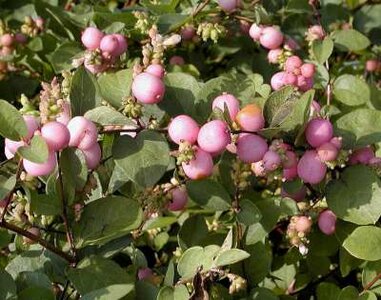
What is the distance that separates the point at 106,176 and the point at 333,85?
2.52 ft

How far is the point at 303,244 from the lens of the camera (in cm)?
140

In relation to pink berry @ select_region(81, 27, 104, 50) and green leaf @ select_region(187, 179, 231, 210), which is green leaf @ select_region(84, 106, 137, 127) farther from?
pink berry @ select_region(81, 27, 104, 50)

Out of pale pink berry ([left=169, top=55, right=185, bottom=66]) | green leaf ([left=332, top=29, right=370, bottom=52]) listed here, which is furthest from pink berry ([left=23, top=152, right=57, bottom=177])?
green leaf ([left=332, top=29, right=370, bottom=52])

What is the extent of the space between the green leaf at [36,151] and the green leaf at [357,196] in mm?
590

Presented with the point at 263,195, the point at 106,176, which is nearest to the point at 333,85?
the point at 263,195

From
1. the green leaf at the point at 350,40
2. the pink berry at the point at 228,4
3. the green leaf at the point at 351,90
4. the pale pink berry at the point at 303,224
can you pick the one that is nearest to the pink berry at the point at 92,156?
the pale pink berry at the point at 303,224

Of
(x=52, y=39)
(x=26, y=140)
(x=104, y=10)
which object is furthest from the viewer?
(x=52, y=39)

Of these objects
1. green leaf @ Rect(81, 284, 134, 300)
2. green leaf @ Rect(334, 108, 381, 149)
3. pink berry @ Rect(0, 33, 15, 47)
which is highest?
green leaf @ Rect(334, 108, 381, 149)

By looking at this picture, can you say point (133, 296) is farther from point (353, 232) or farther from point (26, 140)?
point (353, 232)

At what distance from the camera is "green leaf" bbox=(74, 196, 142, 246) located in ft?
3.82

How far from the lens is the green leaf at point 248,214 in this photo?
1.34 m

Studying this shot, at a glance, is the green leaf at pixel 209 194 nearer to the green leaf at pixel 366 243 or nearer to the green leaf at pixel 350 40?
the green leaf at pixel 366 243

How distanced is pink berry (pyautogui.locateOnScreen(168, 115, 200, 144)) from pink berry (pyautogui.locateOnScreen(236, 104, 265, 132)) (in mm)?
81

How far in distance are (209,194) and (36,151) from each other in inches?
19.1
